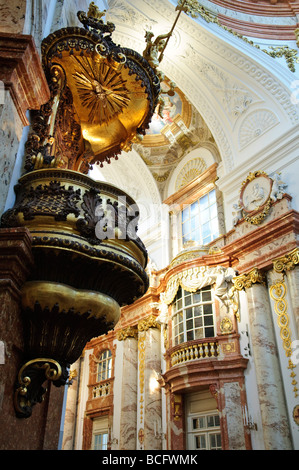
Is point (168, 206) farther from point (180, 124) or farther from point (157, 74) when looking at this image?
point (157, 74)

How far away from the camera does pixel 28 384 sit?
2.54m

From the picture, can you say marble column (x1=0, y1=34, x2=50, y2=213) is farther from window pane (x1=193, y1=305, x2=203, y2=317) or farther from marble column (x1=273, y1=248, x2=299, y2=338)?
window pane (x1=193, y1=305, x2=203, y2=317)

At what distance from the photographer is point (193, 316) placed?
1055 centimetres

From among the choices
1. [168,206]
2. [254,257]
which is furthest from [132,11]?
[254,257]

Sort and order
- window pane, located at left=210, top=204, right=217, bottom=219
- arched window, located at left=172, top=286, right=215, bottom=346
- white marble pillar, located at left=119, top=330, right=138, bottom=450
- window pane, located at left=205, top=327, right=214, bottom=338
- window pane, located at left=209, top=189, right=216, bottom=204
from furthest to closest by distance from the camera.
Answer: window pane, located at left=209, top=189, right=216, bottom=204
window pane, located at left=210, top=204, right=217, bottom=219
white marble pillar, located at left=119, top=330, right=138, bottom=450
arched window, located at left=172, top=286, right=215, bottom=346
window pane, located at left=205, top=327, right=214, bottom=338

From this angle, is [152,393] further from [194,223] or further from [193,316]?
[194,223]

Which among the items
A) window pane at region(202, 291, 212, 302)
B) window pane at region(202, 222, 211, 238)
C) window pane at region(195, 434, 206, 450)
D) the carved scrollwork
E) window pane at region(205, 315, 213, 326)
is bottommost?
window pane at region(195, 434, 206, 450)

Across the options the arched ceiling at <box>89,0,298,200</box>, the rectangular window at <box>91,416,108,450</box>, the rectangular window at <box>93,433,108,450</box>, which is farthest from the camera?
the rectangular window at <box>91,416,108,450</box>

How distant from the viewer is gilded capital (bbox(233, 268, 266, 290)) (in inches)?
362

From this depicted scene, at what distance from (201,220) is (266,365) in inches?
226

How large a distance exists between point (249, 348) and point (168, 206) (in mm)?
6866

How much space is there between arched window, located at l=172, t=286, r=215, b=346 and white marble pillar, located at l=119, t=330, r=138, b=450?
2.36m

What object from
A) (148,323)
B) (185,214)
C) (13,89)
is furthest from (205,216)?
(13,89)

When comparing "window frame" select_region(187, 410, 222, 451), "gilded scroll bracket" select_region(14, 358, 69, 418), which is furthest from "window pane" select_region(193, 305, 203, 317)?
"gilded scroll bracket" select_region(14, 358, 69, 418)
